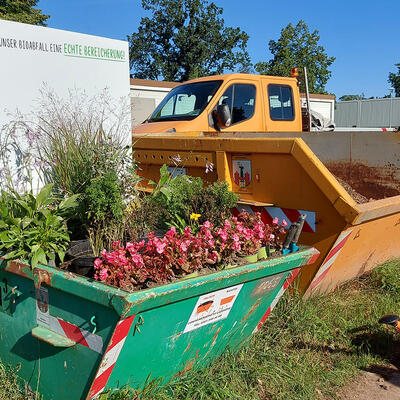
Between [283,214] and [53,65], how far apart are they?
221cm

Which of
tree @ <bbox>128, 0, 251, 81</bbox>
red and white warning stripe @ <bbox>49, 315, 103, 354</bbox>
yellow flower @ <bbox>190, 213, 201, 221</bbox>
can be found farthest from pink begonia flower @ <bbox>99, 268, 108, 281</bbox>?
tree @ <bbox>128, 0, 251, 81</bbox>

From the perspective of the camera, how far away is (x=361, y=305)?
4.33 meters

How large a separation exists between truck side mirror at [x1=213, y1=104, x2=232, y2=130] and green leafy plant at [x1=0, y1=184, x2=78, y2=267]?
11.6ft

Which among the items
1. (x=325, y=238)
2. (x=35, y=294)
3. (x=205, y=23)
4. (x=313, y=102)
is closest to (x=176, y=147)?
(x=325, y=238)

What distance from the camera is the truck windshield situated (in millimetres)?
6539

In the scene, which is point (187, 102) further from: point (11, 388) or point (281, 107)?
point (11, 388)

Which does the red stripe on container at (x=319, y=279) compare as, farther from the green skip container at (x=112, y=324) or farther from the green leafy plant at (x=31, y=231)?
the green leafy plant at (x=31, y=231)

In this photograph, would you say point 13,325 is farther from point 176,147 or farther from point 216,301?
point 176,147

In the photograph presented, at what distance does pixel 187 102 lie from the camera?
6.85m

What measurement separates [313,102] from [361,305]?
79.5ft

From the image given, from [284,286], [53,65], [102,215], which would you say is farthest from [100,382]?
[53,65]

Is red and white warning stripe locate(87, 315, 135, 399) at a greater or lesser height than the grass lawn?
greater

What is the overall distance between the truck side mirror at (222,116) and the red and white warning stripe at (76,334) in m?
4.05

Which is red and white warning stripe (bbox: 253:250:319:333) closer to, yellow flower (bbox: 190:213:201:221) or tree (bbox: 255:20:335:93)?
yellow flower (bbox: 190:213:201:221)
